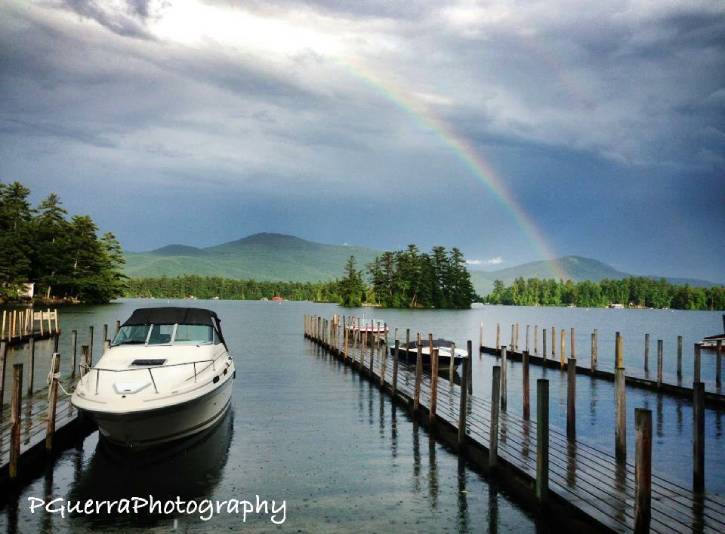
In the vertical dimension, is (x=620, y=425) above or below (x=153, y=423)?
above

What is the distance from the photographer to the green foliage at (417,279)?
153375 mm

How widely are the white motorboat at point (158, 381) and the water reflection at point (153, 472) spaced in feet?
1.41

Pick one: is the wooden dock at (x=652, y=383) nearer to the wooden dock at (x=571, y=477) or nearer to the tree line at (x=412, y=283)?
the wooden dock at (x=571, y=477)

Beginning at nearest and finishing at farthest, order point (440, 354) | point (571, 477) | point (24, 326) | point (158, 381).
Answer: point (571, 477), point (158, 381), point (440, 354), point (24, 326)

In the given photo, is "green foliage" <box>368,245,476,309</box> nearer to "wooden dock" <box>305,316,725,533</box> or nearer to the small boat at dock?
the small boat at dock

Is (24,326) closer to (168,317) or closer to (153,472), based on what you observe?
(168,317)

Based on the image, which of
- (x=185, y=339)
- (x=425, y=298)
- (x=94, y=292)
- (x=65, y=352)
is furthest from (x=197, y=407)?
(x=425, y=298)

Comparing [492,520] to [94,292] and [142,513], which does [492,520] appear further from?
[94,292]

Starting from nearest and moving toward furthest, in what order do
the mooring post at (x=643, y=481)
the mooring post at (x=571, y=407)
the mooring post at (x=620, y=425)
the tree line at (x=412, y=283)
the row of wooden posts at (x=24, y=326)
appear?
the mooring post at (x=643, y=481) → the mooring post at (x=620, y=425) → the mooring post at (x=571, y=407) → the row of wooden posts at (x=24, y=326) → the tree line at (x=412, y=283)

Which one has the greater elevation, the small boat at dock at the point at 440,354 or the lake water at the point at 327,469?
the small boat at dock at the point at 440,354

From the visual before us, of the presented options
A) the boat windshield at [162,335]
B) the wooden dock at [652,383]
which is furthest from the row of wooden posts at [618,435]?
the wooden dock at [652,383]

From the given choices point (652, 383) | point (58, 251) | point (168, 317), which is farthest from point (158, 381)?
point (58, 251)

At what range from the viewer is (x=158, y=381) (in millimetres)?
13422

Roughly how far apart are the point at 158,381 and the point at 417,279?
140998 millimetres
